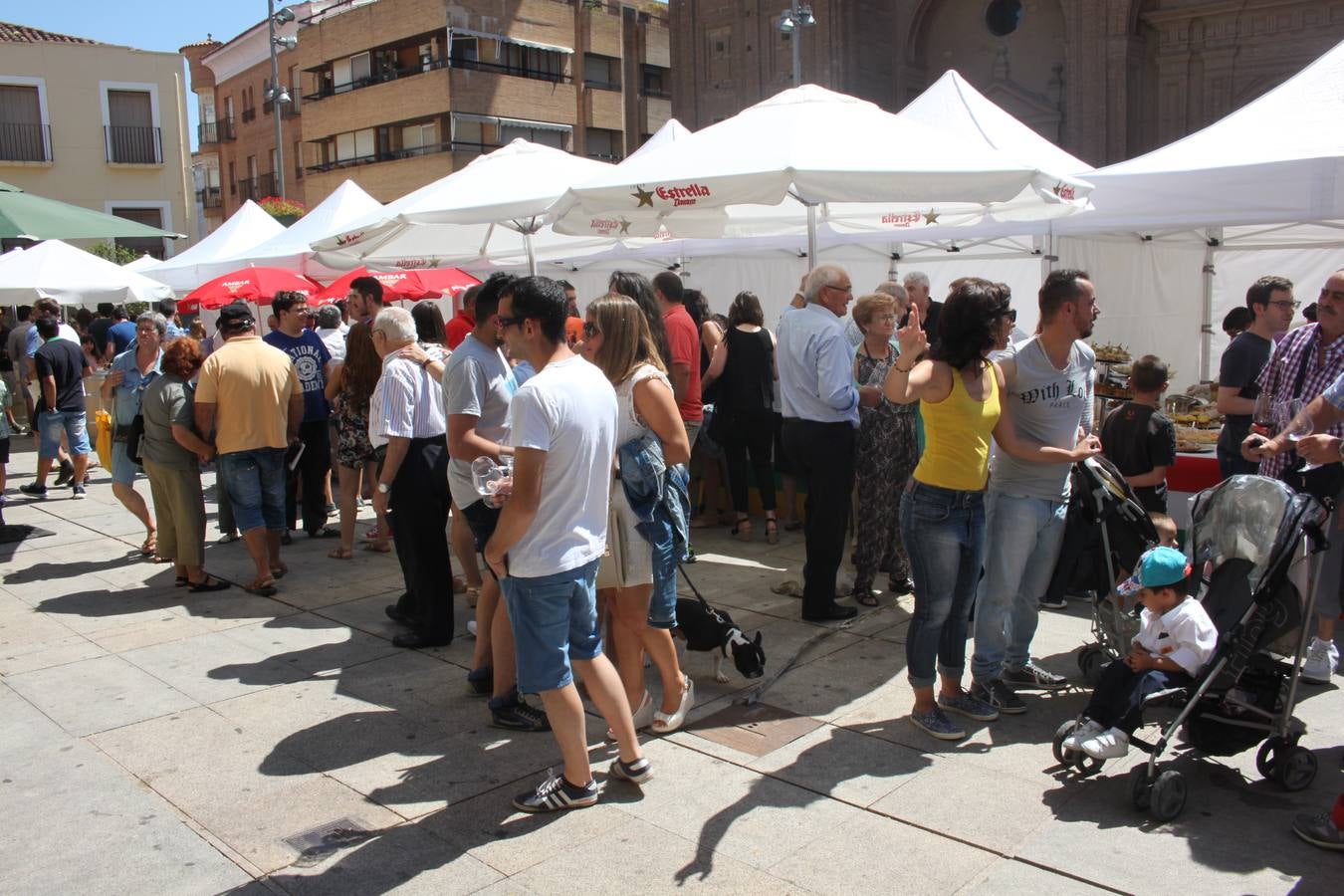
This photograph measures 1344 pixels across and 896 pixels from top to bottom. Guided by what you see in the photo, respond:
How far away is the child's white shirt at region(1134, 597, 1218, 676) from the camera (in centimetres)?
400

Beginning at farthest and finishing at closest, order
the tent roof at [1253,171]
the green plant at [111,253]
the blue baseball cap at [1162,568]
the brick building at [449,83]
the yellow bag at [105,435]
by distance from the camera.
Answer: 1. the brick building at [449,83]
2. the green plant at [111,253]
3. the yellow bag at [105,435]
4. the tent roof at [1253,171]
5. the blue baseball cap at [1162,568]

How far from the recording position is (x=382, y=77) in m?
46.1

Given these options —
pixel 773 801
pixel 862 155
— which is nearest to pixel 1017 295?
pixel 862 155

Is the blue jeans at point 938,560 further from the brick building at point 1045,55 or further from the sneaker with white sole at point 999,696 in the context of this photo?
the brick building at point 1045,55

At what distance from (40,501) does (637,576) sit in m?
9.16

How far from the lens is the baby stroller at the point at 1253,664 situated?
3906 millimetres

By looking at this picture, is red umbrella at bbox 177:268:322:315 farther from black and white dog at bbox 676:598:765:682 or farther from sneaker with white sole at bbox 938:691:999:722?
sneaker with white sole at bbox 938:691:999:722

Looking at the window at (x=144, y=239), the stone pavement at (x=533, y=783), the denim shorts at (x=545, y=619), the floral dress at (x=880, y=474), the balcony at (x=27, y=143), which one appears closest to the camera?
the stone pavement at (x=533, y=783)

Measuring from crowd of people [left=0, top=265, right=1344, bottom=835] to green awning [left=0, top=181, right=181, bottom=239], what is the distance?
3997mm

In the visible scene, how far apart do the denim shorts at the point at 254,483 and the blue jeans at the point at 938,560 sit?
4.48 meters

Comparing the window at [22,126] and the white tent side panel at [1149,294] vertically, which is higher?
the window at [22,126]

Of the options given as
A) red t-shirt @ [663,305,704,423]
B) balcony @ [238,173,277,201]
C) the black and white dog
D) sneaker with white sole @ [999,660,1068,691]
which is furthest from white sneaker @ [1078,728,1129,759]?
balcony @ [238,173,277,201]

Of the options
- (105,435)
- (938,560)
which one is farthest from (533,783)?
(105,435)

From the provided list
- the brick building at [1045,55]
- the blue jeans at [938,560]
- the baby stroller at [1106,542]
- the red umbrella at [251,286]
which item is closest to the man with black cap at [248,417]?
the blue jeans at [938,560]
